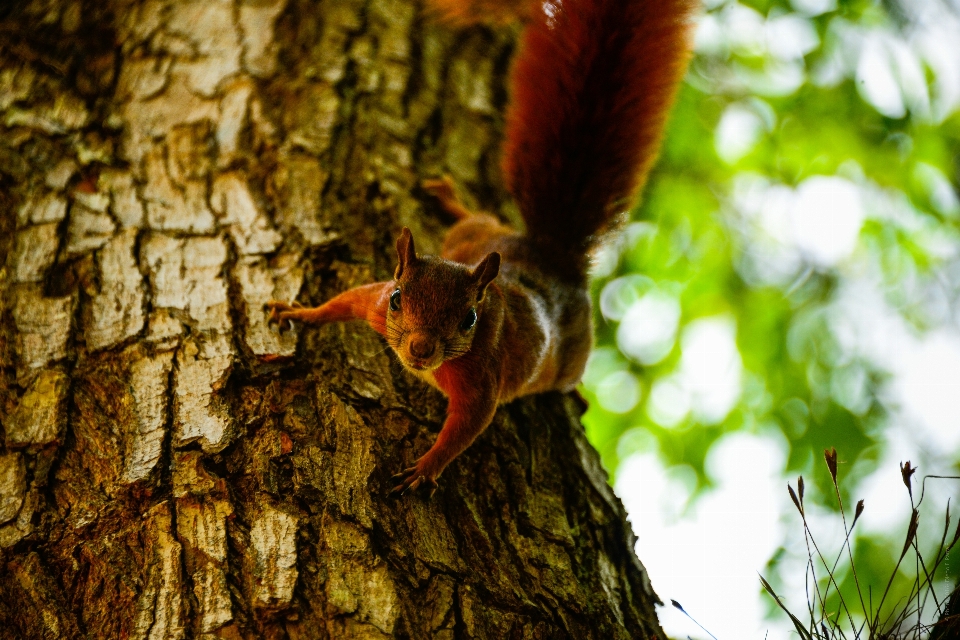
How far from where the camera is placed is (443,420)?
1847mm

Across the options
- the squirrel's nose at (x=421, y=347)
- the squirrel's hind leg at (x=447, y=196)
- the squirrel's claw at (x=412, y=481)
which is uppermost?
the squirrel's hind leg at (x=447, y=196)

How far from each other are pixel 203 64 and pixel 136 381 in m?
1.34

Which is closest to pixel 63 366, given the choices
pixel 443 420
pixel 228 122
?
pixel 443 420

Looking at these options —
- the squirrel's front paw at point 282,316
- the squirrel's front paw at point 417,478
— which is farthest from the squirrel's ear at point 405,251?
the squirrel's front paw at point 417,478

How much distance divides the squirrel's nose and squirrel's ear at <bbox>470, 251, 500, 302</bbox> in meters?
0.22

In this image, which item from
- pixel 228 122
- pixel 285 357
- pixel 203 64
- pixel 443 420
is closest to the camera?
pixel 285 357

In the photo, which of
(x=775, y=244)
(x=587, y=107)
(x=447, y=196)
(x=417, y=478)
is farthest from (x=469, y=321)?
(x=775, y=244)

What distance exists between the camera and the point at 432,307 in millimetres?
1771

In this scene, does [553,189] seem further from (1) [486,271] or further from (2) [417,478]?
(2) [417,478]

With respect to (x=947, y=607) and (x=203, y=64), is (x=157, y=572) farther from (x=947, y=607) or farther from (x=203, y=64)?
(x=203, y=64)

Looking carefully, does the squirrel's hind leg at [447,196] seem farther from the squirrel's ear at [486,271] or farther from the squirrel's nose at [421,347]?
the squirrel's nose at [421,347]

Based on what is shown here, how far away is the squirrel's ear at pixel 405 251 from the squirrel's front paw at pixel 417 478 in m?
0.49

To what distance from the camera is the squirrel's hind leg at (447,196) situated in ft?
7.92

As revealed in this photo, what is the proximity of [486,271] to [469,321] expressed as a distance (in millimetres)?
129
